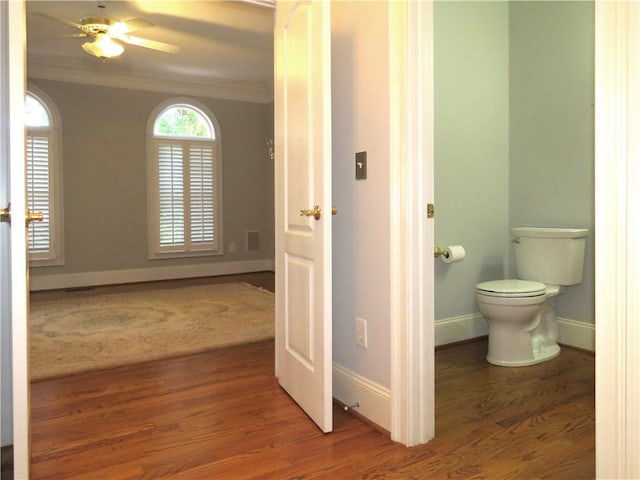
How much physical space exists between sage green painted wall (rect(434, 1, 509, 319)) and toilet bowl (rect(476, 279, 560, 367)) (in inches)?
17.5

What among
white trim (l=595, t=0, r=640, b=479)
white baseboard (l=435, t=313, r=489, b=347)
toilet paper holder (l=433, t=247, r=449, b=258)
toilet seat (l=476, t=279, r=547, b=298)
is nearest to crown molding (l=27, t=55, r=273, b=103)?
toilet paper holder (l=433, t=247, r=449, b=258)

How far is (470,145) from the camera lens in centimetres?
342

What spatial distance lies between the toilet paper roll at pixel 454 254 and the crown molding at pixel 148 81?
4.38 m

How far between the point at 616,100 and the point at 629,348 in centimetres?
58

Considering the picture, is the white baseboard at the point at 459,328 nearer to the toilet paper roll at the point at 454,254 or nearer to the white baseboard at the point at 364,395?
the toilet paper roll at the point at 454,254

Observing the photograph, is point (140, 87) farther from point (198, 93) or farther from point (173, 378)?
point (173, 378)

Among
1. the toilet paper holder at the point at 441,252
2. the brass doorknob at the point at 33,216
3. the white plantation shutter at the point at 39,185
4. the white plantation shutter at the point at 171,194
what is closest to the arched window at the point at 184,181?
the white plantation shutter at the point at 171,194

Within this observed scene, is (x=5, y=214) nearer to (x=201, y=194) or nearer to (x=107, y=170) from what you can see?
(x=107, y=170)

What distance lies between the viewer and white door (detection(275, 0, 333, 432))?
1979mm

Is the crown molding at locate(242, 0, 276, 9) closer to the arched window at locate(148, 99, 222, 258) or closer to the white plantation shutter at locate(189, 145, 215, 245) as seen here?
the arched window at locate(148, 99, 222, 258)

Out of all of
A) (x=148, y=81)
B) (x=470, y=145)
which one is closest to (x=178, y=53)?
(x=148, y=81)

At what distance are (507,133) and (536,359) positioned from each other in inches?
63.5

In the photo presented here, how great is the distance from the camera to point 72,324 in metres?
3.97

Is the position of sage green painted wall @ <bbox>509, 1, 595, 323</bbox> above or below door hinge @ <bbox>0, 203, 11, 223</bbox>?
above
